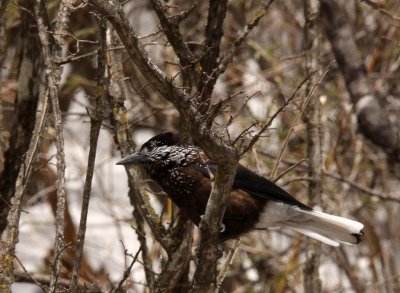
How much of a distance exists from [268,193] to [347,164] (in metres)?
4.15

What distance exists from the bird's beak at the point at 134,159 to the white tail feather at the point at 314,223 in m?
0.82

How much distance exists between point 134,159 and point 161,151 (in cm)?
29

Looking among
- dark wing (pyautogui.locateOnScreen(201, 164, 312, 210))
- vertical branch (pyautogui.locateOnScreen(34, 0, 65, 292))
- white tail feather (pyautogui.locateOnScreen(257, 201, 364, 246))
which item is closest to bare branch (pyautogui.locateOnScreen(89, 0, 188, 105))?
vertical branch (pyautogui.locateOnScreen(34, 0, 65, 292))

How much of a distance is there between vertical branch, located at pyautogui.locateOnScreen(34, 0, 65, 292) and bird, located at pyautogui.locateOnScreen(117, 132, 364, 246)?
34.5 inches

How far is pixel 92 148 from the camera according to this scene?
3.76 m

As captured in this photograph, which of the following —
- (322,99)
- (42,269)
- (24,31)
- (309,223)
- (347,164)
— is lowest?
(309,223)

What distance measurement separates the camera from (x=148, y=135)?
976cm

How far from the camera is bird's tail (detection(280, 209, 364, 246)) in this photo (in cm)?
510

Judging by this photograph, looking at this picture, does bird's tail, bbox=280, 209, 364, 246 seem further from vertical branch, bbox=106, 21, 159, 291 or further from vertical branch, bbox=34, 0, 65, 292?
vertical branch, bbox=34, 0, 65, 292

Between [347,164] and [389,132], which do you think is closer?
[389,132]

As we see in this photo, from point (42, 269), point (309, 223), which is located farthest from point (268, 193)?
point (42, 269)

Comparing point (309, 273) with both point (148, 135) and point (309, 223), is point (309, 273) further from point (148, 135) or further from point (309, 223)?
point (148, 135)

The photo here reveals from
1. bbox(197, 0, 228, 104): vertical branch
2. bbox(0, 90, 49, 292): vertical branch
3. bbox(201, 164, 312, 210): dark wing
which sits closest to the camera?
bbox(0, 90, 49, 292): vertical branch

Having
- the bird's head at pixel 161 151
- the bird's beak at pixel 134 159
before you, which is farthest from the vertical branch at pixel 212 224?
the bird's head at pixel 161 151
